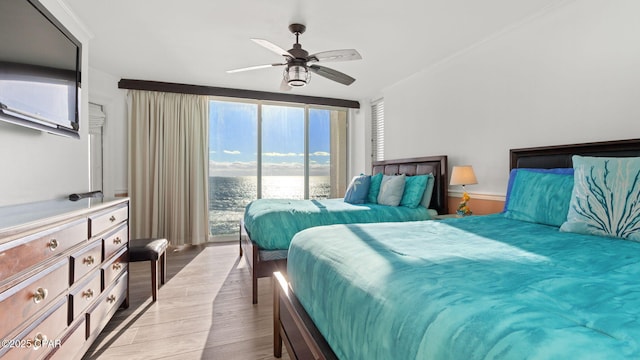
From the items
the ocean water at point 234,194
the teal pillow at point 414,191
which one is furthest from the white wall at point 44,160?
the teal pillow at point 414,191

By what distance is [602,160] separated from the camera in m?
1.66

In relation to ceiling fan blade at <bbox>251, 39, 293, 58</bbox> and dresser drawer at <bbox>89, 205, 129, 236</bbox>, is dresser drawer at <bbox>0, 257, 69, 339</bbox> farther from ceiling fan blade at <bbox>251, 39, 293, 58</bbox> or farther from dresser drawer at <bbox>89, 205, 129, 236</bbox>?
ceiling fan blade at <bbox>251, 39, 293, 58</bbox>

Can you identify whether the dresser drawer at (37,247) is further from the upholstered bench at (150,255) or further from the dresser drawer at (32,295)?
the upholstered bench at (150,255)

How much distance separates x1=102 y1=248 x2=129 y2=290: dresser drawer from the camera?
187cm

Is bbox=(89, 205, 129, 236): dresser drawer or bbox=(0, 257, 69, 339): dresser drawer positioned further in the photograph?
bbox=(89, 205, 129, 236): dresser drawer

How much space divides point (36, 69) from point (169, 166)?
9.23 feet

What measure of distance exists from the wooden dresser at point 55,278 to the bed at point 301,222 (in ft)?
3.35

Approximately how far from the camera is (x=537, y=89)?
102 inches

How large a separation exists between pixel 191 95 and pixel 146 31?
5.73 ft

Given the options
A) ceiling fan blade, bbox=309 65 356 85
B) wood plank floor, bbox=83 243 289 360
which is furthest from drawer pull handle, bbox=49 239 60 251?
ceiling fan blade, bbox=309 65 356 85

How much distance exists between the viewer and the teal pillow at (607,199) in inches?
57.8

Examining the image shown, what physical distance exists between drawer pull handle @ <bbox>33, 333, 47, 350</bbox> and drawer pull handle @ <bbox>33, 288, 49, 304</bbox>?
135 millimetres

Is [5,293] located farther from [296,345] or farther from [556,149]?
[556,149]

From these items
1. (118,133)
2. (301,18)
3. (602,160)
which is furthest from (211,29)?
(602,160)
